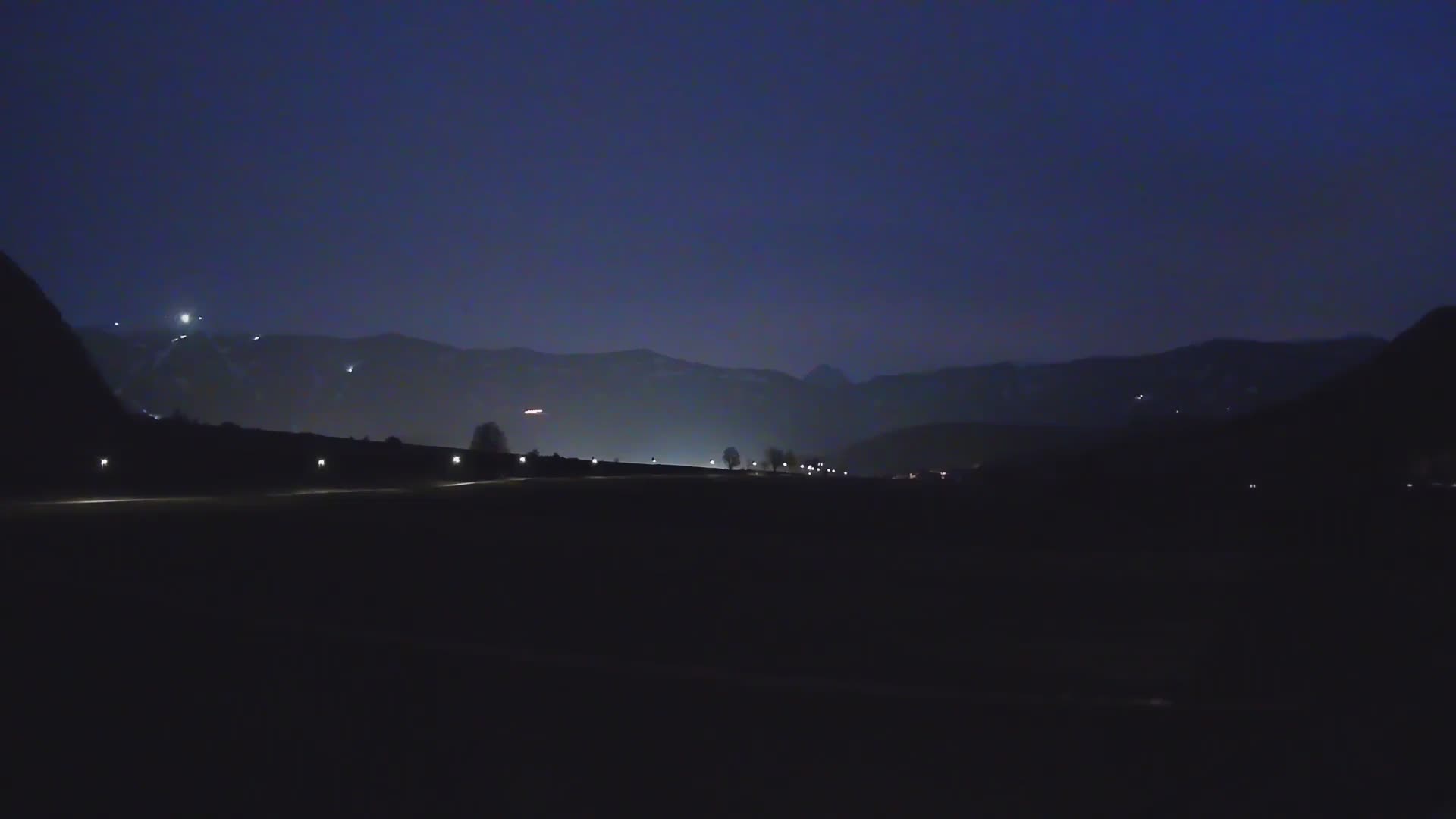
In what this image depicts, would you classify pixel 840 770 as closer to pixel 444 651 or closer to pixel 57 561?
pixel 444 651

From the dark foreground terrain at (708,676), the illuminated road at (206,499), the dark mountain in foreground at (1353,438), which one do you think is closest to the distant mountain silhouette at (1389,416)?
the dark mountain in foreground at (1353,438)

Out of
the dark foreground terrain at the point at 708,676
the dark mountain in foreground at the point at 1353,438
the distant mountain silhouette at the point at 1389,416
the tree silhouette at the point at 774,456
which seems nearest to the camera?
the dark foreground terrain at the point at 708,676

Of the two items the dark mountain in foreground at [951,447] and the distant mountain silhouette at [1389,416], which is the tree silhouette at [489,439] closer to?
the dark mountain in foreground at [951,447]

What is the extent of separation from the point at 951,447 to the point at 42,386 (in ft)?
212

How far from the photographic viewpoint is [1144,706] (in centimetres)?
915

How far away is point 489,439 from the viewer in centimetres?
8788

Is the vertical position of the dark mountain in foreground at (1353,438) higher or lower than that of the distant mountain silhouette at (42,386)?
lower

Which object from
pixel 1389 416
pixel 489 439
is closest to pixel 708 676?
pixel 1389 416

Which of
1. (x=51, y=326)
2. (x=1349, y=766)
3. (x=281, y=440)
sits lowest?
(x=1349, y=766)

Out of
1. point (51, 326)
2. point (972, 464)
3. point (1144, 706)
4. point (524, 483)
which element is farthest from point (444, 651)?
point (972, 464)

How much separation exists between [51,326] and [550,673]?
1727 inches

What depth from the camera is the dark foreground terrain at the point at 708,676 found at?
6922 millimetres

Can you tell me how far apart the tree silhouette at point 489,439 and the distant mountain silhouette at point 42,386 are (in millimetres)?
37673

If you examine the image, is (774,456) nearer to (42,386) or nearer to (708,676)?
(42,386)
